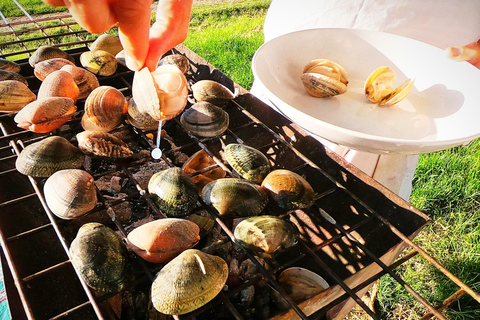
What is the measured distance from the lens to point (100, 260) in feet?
3.26

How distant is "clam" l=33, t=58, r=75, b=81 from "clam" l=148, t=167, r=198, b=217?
89 cm

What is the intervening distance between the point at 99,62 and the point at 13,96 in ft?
1.45

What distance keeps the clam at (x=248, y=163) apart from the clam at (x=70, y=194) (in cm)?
46

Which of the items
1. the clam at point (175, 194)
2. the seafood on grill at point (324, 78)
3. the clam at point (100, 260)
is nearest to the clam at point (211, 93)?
the seafood on grill at point (324, 78)

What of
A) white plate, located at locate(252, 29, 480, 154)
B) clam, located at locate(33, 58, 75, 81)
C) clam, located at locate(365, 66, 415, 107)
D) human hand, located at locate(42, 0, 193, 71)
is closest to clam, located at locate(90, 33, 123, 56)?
clam, located at locate(33, 58, 75, 81)

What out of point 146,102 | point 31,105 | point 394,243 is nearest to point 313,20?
point 146,102

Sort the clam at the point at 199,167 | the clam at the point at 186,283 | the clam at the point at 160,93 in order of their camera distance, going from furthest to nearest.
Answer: the clam at the point at 199,167
the clam at the point at 160,93
the clam at the point at 186,283

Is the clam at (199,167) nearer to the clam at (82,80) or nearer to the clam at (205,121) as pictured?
the clam at (205,121)

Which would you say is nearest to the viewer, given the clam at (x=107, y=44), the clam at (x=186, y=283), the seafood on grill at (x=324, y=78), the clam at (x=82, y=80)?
the clam at (x=186, y=283)

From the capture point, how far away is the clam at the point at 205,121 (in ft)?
4.97

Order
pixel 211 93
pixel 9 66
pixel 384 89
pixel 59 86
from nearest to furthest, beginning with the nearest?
pixel 384 89 → pixel 59 86 → pixel 211 93 → pixel 9 66

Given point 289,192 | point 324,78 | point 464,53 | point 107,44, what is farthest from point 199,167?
point 464,53

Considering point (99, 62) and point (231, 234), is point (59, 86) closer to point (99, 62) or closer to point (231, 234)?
point (99, 62)

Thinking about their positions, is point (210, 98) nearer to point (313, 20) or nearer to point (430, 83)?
point (313, 20)
